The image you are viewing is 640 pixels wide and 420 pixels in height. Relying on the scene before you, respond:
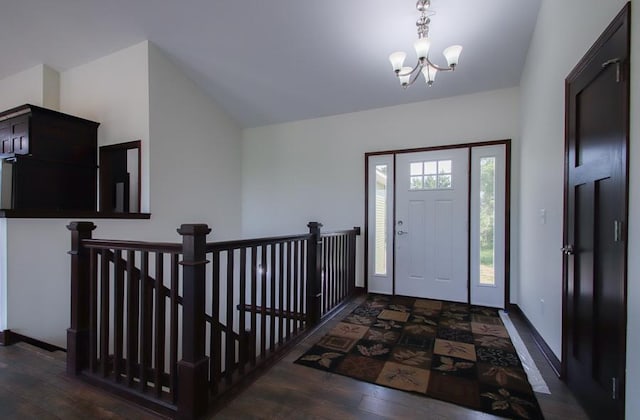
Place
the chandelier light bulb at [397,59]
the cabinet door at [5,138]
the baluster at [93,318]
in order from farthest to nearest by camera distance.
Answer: the cabinet door at [5,138] → the chandelier light bulb at [397,59] → the baluster at [93,318]

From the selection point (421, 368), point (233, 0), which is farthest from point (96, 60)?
point (421, 368)

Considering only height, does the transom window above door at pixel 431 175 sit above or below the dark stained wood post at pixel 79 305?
above

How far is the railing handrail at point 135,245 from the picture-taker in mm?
1584

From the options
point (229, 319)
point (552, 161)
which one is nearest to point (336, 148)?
point (552, 161)

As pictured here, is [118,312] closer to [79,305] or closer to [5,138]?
[79,305]

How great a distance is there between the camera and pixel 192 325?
151 cm

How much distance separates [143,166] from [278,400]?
2917 mm

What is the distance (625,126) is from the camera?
1308 millimetres

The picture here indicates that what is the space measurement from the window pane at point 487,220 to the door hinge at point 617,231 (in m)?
2.24

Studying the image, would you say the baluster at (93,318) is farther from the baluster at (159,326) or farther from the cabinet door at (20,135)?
the cabinet door at (20,135)

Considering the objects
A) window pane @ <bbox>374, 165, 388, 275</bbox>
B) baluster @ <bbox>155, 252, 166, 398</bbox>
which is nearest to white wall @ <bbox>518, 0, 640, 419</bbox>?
window pane @ <bbox>374, 165, 388, 275</bbox>

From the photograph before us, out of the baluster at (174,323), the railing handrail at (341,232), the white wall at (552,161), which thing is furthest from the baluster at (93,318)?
the white wall at (552,161)

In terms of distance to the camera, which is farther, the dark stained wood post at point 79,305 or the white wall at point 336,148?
the white wall at point 336,148

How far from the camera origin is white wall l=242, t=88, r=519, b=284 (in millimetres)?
3621
